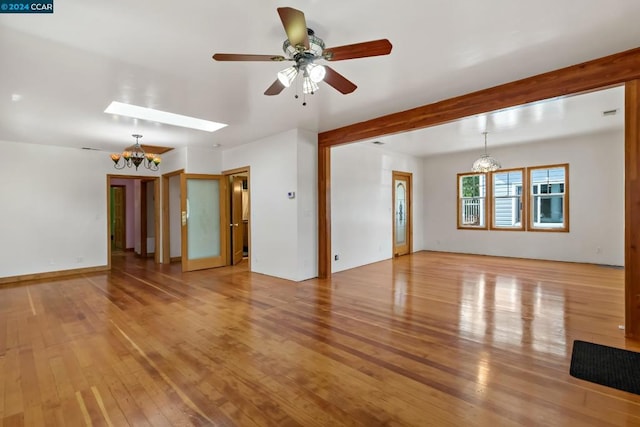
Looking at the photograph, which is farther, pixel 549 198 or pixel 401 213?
pixel 401 213

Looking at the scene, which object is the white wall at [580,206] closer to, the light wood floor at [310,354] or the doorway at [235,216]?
the light wood floor at [310,354]

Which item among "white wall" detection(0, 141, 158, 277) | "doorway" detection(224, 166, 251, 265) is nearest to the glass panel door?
"doorway" detection(224, 166, 251, 265)

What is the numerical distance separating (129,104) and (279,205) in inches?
108

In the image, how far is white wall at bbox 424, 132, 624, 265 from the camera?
20.4 feet

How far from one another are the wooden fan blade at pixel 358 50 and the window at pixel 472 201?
7.20 m

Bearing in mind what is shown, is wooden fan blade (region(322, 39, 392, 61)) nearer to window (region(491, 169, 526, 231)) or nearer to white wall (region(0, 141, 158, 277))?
white wall (region(0, 141, 158, 277))

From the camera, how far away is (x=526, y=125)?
5543mm

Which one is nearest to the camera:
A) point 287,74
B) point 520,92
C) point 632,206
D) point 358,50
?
point 358,50

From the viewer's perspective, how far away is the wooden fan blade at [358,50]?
1.95 m

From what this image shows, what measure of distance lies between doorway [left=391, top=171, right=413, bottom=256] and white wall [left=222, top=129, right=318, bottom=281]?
3.08 meters

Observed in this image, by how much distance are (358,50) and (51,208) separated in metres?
7.08

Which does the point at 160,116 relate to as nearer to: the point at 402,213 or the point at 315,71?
the point at 315,71

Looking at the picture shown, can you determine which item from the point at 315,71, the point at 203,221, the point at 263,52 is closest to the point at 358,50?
the point at 315,71

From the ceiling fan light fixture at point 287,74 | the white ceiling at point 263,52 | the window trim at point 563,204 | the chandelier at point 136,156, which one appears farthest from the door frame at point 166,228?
the window trim at point 563,204
